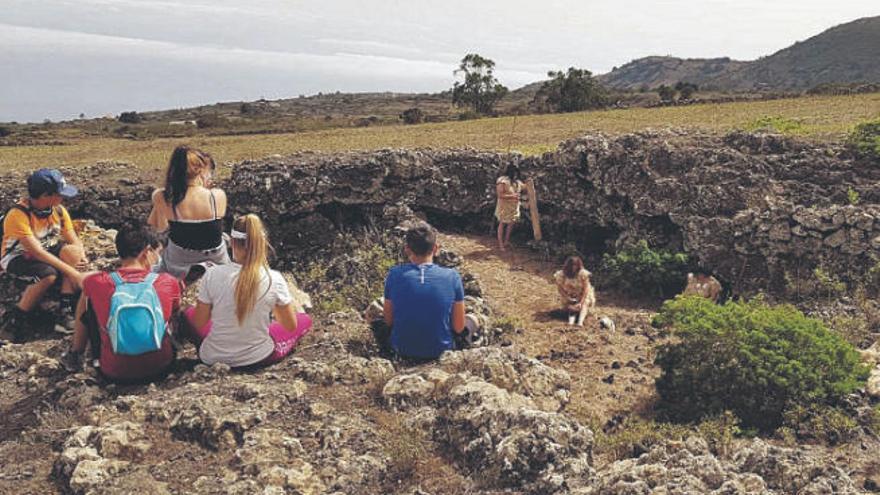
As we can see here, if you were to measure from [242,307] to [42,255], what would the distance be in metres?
3.89

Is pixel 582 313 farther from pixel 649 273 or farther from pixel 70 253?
pixel 70 253

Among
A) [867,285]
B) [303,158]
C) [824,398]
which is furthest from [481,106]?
[824,398]

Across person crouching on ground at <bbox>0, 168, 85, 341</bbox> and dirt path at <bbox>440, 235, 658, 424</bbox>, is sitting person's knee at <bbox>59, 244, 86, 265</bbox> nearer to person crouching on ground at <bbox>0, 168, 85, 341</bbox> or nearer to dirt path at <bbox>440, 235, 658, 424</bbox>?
person crouching on ground at <bbox>0, 168, 85, 341</bbox>

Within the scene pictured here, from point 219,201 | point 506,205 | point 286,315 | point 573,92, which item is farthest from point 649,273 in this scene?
point 573,92

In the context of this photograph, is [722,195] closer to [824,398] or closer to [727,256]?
[727,256]

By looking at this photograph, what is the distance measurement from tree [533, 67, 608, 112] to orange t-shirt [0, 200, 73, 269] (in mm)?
47371

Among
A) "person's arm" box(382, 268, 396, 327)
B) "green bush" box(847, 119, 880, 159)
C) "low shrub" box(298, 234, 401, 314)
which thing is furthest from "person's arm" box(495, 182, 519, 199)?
"person's arm" box(382, 268, 396, 327)

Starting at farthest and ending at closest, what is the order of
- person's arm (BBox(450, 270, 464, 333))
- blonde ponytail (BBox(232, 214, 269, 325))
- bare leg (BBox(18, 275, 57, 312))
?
bare leg (BBox(18, 275, 57, 312)) → person's arm (BBox(450, 270, 464, 333)) → blonde ponytail (BBox(232, 214, 269, 325))

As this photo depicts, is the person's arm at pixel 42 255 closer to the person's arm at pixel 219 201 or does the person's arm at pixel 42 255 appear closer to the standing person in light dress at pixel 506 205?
the person's arm at pixel 219 201

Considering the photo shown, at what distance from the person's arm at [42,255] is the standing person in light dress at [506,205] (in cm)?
787

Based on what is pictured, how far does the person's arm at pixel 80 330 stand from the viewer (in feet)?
21.4

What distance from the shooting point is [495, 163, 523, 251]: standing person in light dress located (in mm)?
13906

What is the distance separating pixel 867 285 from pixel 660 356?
5146mm

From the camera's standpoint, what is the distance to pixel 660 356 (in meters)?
7.31
